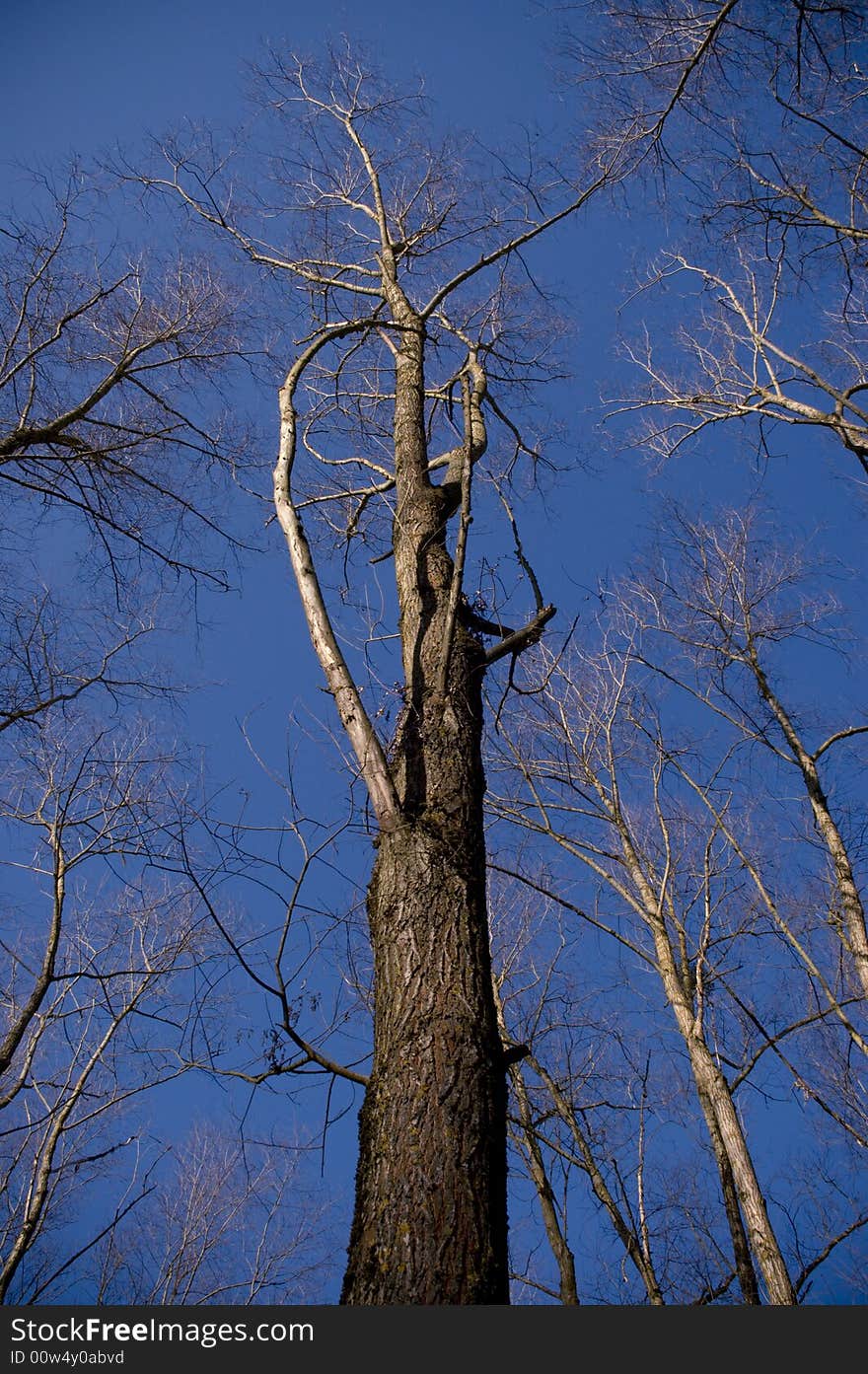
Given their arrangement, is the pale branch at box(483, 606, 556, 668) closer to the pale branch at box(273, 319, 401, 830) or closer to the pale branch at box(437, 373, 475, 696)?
the pale branch at box(437, 373, 475, 696)

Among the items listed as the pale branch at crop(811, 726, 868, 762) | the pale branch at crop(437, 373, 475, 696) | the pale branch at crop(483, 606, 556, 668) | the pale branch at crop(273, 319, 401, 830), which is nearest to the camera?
the pale branch at crop(273, 319, 401, 830)

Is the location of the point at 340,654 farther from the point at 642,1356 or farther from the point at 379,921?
the point at 642,1356

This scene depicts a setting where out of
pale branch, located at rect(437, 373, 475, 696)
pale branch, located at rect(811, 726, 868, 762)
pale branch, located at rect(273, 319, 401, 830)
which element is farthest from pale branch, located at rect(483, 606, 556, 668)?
pale branch, located at rect(811, 726, 868, 762)

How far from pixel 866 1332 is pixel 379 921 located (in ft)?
5.89

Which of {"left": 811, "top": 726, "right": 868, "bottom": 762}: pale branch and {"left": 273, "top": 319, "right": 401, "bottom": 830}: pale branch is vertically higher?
{"left": 811, "top": 726, "right": 868, "bottom": 762}: pale branch

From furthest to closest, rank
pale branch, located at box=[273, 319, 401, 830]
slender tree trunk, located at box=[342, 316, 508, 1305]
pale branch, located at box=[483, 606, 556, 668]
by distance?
pale branch, located at box=[483, 606, 556, 668] < pale branch, located at box=[273, 319, 401, 830] < slender tree trunk, located at box=[342, 316, 508, 1305]

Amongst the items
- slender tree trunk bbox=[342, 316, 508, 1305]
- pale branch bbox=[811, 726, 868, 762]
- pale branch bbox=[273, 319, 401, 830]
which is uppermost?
pale branch bbox=[811, 726, 868, 762]

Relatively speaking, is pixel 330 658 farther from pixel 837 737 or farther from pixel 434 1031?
pixel 837 737

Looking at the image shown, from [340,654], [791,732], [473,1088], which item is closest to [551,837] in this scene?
[791,732]

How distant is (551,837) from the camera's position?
696cm

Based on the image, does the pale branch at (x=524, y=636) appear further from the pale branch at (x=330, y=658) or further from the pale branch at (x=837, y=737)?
the pale branch at (x=837, y=737)

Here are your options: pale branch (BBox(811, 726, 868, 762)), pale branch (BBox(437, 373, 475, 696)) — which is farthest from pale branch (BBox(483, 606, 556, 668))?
pale branch (BBox(811, 726, 868, 762))

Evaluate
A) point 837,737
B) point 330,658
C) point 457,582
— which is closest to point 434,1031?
point 330,658

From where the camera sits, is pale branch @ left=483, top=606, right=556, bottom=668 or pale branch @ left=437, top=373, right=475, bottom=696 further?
pale branch @ left=483, top=606, right=556, bottom=668
